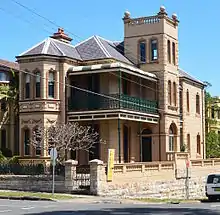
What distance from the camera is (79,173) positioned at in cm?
3092

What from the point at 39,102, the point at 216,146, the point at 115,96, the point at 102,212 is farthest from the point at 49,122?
the point at 216,146

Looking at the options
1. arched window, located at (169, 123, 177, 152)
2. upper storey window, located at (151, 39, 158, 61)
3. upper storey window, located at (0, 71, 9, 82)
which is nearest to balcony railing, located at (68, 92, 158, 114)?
upper storey window, located at (151, 39, 158, 61)

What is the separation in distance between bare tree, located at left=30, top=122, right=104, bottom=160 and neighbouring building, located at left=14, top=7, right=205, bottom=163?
2.32 ft

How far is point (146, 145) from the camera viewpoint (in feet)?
142

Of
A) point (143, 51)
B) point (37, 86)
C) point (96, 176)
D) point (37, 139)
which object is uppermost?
point (143, 51)

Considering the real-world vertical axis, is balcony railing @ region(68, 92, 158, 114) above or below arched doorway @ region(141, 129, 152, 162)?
above

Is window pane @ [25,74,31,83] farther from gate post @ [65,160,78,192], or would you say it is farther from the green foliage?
the green foliage

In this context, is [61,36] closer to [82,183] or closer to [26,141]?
[26,141]

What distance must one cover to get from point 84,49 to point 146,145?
344 inches

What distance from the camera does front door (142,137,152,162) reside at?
1697 inches

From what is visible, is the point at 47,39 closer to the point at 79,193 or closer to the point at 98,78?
the point at 98,78

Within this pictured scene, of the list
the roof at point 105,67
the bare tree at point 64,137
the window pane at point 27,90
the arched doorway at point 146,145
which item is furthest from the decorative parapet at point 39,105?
the arched doorway at point 146,145

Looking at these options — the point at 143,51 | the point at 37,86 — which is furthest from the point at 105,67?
the point at 143,51

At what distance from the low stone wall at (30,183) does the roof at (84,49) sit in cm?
1005
